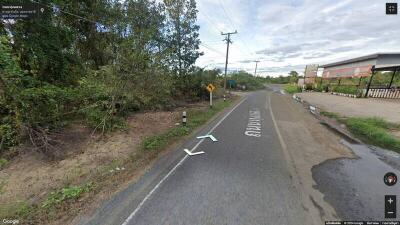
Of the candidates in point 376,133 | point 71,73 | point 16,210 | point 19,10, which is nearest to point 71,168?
point 16,210

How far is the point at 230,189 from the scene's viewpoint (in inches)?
193

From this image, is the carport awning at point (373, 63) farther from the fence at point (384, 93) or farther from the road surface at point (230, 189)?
the road surface at point (230, 189)

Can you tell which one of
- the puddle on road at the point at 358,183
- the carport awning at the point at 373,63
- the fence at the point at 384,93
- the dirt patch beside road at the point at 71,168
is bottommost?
the dirt patch beside road at the point at 71,168

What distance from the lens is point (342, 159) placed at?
22.8 feet

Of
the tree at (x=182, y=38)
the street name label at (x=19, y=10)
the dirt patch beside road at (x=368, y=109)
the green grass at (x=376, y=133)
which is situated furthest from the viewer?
the tree at (x=182, y=38)

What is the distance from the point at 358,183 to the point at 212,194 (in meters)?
3.44

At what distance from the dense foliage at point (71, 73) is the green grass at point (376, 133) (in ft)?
33.4

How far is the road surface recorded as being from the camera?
12.9 ft

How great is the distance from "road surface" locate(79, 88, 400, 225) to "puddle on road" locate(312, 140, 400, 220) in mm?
139

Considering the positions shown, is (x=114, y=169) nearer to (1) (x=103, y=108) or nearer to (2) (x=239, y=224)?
(2) (x=239, y=224)

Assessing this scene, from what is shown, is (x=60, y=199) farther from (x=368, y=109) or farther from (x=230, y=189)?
(x=368, y=109)

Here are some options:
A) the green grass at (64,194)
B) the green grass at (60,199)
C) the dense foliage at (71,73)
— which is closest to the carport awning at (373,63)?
the dense foliage at (71,73)

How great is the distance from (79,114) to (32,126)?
313cm

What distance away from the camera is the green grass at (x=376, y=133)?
28.4 ft
